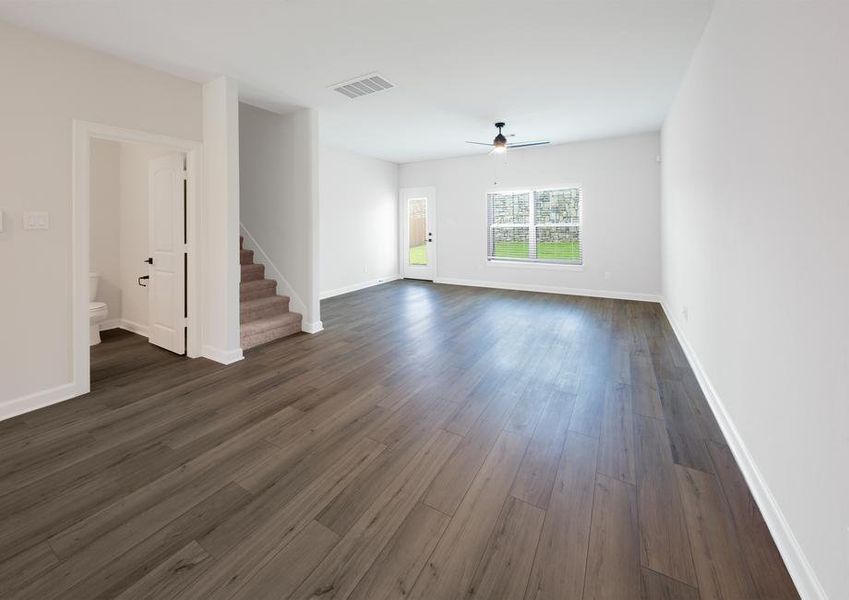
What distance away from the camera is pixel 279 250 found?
489 centimetres

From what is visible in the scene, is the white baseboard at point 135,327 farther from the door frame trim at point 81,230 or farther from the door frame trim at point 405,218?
the door frame trim at point 405,218

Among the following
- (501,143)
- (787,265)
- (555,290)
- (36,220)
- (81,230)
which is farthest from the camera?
(555,290)

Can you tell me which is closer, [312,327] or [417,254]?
[312,327]

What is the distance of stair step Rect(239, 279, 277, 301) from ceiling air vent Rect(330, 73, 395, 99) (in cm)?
252

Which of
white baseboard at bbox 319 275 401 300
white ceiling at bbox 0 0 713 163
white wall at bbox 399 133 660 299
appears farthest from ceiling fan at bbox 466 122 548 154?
white baseboard at bbox 319 275 401 300

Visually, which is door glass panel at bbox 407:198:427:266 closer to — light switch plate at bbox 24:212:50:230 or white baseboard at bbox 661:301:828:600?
light switch plate at bbox 24:212:50:230

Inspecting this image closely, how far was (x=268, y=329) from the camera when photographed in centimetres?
429

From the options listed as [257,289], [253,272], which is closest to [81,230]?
[257,289]

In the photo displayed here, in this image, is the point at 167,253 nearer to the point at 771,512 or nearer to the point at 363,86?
the point at 363,86

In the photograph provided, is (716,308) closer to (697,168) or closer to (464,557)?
(697,168)

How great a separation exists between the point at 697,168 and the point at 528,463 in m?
2.98

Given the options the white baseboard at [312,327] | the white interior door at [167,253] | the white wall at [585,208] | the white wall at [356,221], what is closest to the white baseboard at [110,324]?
the white interior door at [167,253]

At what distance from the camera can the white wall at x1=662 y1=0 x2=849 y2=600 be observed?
1.16 meters

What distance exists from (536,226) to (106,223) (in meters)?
6.82
